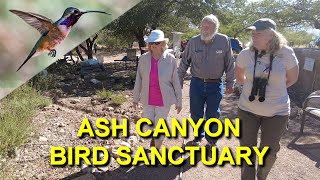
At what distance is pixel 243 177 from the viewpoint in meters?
3.57

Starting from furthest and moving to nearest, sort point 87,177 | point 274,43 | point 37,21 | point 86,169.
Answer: point 86,169 < point 87,177 < point 274,43 < point 37,21

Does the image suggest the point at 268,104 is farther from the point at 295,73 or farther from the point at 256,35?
the point at 256,35

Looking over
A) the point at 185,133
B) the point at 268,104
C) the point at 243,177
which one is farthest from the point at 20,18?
the point at 185,133

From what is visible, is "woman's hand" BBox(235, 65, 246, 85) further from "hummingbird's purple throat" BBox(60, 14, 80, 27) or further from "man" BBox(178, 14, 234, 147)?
"hummingbird's purple throat" BBox(60, 14, 80, 27)

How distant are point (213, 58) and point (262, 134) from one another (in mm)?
1278

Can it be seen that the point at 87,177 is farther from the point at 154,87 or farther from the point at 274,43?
the point at 274,43

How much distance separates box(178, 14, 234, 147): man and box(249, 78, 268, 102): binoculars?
1137 millimetres

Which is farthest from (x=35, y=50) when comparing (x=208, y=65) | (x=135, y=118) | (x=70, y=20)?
(x=135, y=118)

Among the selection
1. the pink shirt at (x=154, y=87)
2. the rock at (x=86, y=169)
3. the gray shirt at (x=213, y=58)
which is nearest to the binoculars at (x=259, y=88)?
the gray shirt at (x=213, y=58)

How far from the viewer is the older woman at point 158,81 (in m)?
4.11

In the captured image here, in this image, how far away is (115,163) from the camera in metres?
4.32

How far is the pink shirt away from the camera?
163 inches

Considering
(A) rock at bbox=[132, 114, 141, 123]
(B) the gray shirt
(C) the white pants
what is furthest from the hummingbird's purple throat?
(A) rock at bbox=[132, 114, 141, 123]

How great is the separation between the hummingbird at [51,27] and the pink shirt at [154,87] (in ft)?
4.52
